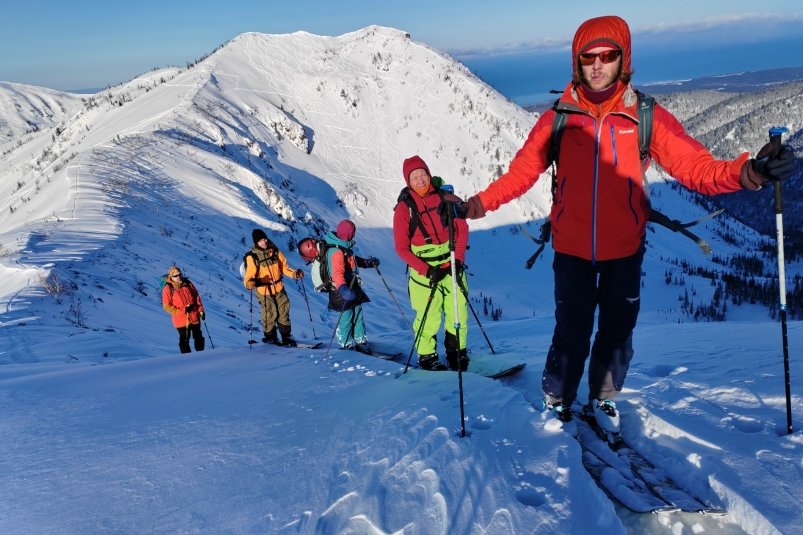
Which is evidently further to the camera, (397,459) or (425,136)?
(425,136)

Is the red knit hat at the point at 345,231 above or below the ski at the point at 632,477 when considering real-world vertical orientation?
above

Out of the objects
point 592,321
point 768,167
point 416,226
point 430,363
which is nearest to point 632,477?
point 592,321

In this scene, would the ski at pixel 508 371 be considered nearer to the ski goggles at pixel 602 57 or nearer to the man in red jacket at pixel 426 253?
the man in red jacket at pixel 426 253

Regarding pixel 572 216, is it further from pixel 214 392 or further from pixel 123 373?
pixel 123 373

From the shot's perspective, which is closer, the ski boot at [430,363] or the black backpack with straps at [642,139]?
the black backpack with straps at [642,139]

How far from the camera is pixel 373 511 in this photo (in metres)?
2.42

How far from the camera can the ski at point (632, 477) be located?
249 cm

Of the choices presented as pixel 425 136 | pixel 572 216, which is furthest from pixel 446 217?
pixel 425 136

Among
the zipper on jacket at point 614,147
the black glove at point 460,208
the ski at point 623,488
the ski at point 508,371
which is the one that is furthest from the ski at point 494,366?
the zipper on jacket at point 614,147

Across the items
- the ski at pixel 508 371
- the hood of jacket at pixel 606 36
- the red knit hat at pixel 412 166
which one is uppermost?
the hood of jacket at pixel 606 36

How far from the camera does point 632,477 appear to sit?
2.82 m

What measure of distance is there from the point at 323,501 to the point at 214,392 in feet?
7.96

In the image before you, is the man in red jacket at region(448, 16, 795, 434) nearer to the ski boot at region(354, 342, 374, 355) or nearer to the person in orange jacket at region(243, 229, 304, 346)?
the ski boot at region(354, 342, 374, 355)

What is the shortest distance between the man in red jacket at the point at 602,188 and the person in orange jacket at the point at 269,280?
5.15 meters
